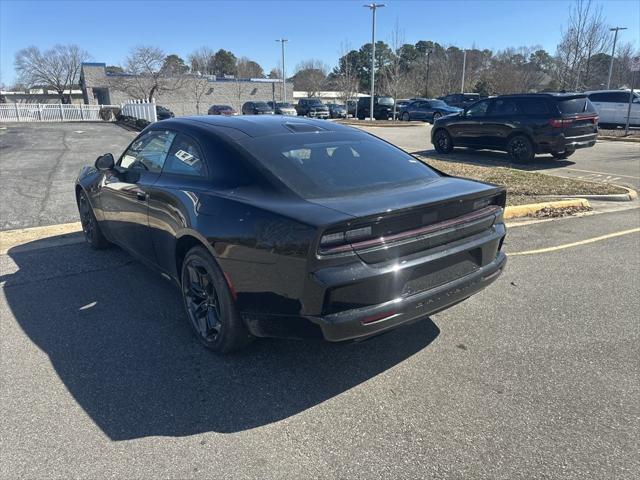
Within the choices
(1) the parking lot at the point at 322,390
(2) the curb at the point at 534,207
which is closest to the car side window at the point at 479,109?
(2) the curb at the point at 534,207

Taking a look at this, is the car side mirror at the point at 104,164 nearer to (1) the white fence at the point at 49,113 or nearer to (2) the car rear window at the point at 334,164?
(2) the car rear window at the point at 334,164

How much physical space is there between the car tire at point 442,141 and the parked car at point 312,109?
2355 cm

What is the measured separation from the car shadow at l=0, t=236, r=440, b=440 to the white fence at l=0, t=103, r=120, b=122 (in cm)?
3708

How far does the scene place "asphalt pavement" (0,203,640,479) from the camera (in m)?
2.47

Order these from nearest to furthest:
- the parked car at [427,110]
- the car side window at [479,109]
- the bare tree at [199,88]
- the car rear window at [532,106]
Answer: the car rear window at [532,106], the car side window at [479,109], the parked car at [427,110], the bare tree at [199,88]

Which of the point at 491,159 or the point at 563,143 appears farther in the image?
the point at 491,159

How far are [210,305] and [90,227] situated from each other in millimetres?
2914

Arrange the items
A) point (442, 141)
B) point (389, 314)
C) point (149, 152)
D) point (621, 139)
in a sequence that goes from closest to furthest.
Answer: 1. point (389, 314)
2. point (149, 152)
3. point (442, 141)
4. point (621, 139)

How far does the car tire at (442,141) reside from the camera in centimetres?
1500

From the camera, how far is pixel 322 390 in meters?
A: 3.07

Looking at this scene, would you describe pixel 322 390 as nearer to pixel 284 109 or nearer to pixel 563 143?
pixel 563 143

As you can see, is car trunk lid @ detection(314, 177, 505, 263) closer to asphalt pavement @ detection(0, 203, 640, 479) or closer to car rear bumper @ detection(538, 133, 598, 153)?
asphalt pavement @ detection(0, 203, 640, 479)

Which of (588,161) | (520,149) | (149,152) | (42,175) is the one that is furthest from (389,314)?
(588,161)

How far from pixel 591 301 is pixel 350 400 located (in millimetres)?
2670
